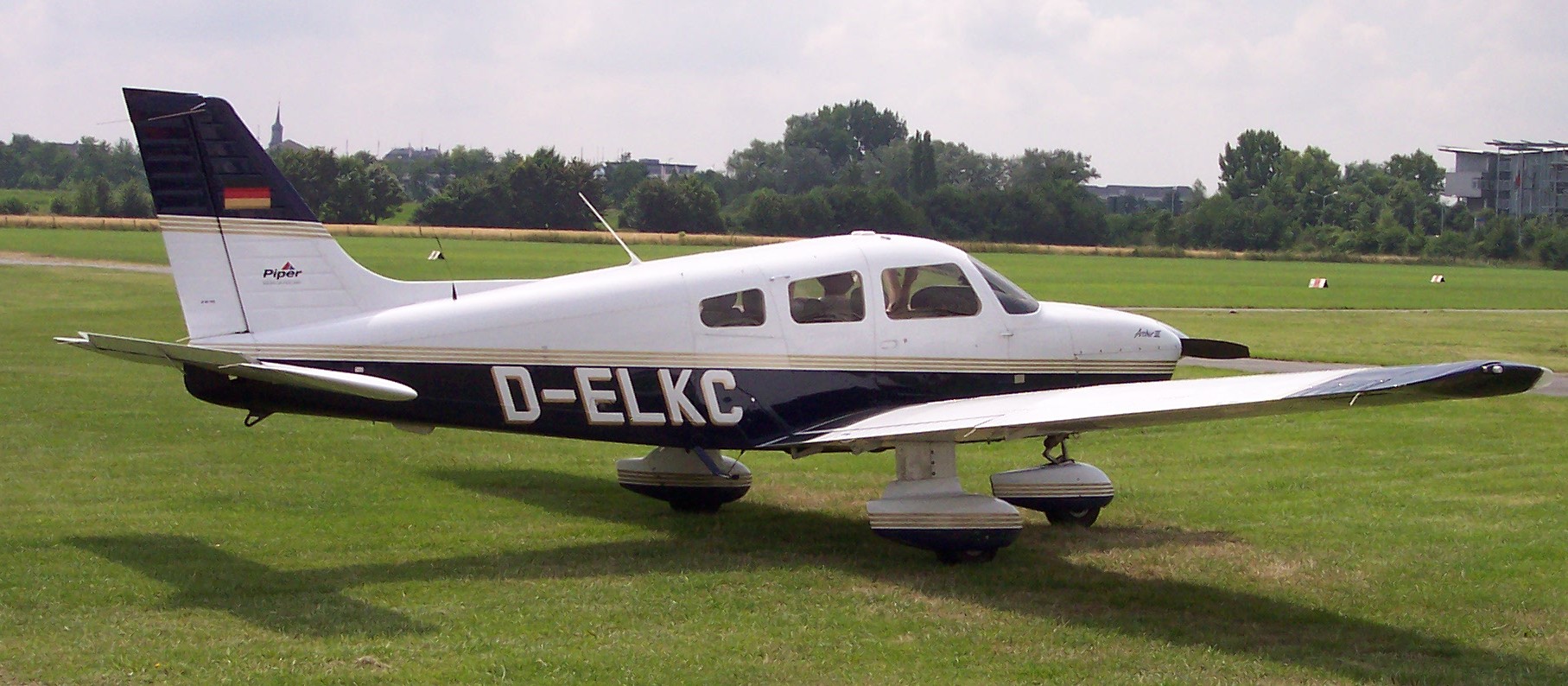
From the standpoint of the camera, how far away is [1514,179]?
341 ft

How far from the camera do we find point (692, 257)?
10.4 m

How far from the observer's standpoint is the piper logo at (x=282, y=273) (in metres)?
9.48

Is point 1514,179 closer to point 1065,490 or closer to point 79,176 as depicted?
point 79,176

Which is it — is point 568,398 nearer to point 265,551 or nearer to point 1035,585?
point 265,551

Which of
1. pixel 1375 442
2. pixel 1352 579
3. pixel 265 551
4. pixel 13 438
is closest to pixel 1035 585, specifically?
pixel 1352 579

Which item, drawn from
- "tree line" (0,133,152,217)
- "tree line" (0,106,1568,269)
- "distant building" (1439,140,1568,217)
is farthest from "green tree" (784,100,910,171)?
"distant building" (1439,140,1568,217)

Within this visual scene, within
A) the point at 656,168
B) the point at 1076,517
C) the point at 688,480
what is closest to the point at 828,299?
the point at 688,480

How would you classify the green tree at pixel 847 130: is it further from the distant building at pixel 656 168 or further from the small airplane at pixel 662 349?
the small airplane at pixel 662 349

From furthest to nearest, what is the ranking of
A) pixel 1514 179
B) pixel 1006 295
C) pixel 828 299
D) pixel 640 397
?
pixel 1514 179
pixel 1006 295
pixel 828 299
pixel 640 397

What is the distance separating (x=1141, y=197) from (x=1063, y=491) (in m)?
94.7

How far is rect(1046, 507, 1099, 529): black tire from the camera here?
10.9 metres

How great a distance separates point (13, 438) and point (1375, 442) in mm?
12871

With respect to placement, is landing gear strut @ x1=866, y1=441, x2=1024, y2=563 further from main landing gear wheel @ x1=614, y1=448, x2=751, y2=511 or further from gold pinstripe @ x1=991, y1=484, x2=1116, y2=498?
main landing gear wheel @ x1=614, y1=448, x2=751, y2=511

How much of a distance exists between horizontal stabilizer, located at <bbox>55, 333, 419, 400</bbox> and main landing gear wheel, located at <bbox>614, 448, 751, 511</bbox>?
2.69 meters
